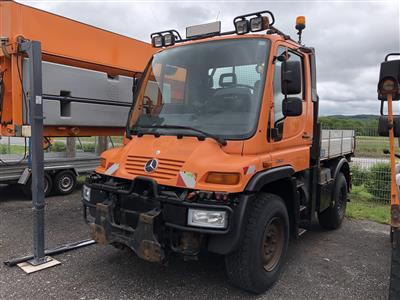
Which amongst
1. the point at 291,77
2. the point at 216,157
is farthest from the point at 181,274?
the point at 291,77

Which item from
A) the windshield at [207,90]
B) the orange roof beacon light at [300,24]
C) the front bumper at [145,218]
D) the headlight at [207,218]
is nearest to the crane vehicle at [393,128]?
the windshield at [207,90]

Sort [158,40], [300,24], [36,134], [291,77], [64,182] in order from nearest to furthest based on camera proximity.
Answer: [291,77]
[36,134]
[158,40]
[300,24]
[64,182]

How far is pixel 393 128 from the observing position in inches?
130

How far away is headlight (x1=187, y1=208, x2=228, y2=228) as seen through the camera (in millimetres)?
3040

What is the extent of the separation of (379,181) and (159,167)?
24.8ft

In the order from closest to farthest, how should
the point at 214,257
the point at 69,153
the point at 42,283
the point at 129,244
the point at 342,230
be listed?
1. the point at 129,244
2. the point at 42,283
3. the point at 214,257
4. the point at 342,230
5. the point at 69,153

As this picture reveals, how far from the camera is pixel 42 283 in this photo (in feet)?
12.2

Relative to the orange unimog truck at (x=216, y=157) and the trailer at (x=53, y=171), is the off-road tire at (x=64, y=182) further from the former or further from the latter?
the orange unimog truck at (x=216, y=157)

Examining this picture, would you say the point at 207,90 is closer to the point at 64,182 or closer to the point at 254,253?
the point at 254,253

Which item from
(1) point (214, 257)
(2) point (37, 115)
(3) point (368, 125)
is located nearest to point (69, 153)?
(2) point (37, 115)

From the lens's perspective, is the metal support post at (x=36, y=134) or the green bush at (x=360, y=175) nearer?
the metal support post at (x=36, y=134)

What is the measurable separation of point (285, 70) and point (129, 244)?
7.19ft

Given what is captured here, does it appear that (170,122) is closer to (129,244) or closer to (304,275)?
(129,244)

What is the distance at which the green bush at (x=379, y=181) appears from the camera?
9.05m
